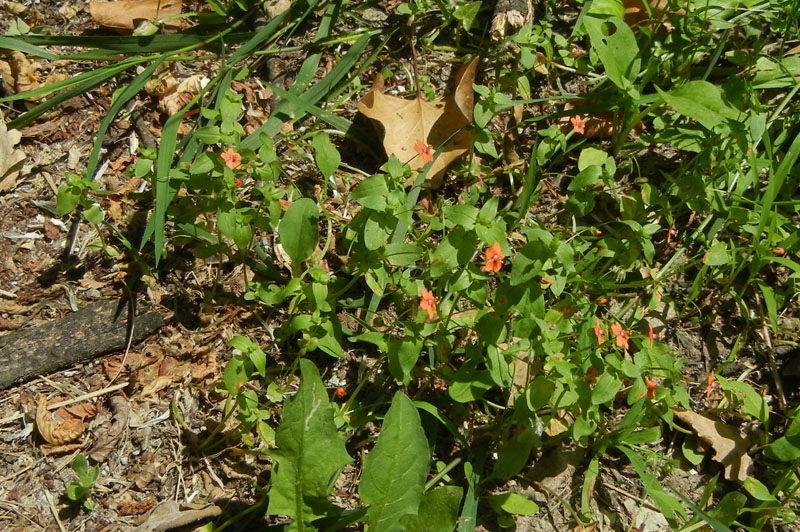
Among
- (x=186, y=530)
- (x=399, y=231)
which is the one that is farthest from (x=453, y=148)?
(x=186, y=530)

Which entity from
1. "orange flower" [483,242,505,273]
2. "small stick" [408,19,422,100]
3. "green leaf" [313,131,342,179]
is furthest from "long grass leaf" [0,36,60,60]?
"orange flower" [483,242,505,273]

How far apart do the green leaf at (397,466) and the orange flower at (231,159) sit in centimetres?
107

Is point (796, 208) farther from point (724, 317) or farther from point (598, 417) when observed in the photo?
point (598, 417)

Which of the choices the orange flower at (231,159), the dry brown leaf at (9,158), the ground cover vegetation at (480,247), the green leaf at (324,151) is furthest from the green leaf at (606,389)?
the dry brown leaf at (9,158)

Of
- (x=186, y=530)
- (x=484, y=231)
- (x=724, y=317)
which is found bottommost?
(x=186, y=530)

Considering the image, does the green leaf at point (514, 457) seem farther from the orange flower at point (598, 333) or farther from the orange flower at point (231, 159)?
the orange flower at point (231, 159)

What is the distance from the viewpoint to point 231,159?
7.95 feet

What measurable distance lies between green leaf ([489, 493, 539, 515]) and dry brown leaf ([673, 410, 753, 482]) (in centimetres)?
76

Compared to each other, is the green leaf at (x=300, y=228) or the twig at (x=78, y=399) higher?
the green leaf at (x=300, y=228)

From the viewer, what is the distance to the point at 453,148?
2900 millimetres

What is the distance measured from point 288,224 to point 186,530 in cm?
114

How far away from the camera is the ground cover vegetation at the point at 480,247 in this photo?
222cm

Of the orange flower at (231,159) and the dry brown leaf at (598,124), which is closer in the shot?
the orange flower at (231,159)

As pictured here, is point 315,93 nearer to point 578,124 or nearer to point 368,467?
point 578,124
